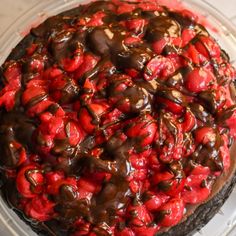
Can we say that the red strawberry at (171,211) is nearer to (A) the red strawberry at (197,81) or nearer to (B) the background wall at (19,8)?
(A) the red strawberry at (197,81)

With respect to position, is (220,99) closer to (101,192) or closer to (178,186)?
(178,186)

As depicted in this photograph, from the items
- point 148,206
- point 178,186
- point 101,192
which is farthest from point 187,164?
point 101,192

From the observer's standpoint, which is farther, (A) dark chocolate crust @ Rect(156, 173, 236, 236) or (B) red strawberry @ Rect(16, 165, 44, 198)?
(A) dark chocolate crust @ Rect(156, 173, 236, 236)

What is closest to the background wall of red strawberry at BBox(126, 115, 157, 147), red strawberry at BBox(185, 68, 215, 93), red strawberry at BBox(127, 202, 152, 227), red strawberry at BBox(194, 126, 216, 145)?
red strawberry at BBox(185, 68, 215, 93)

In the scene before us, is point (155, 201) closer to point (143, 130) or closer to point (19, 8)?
point (143, 130)

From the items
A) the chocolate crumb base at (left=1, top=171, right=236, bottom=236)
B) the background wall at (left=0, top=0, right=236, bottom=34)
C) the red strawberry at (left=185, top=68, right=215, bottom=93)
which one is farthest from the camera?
the background wall at (left=0, top=0, right=236, bottom=34)

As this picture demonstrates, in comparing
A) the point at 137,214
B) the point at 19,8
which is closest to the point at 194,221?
the point at 137,214

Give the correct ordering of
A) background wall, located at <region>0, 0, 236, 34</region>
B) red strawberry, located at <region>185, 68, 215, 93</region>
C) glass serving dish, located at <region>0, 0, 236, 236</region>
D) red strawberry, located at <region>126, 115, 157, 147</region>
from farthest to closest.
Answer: background wall, located at <region>0, 0, 236, 34</region>
glass serving dish, located at <region>0, 0, 236, 236</region>
red strawberry, located at <region>185, 68, 215, 93</region>
red strawberry, located at <region>126, 115, 157, 147</region>

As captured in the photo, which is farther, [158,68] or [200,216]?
[200,216]

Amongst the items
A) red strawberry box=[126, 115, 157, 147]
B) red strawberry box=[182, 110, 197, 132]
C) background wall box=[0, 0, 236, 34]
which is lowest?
background wall box=[0, 0, 236, 34]

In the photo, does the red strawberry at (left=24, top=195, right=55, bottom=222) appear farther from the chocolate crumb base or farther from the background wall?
the background wall

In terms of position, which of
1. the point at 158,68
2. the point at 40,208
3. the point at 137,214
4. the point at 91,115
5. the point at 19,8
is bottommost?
the point at 19,8
